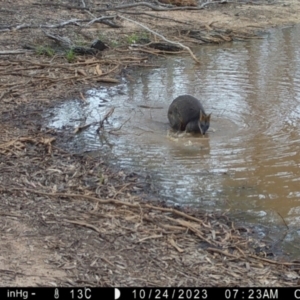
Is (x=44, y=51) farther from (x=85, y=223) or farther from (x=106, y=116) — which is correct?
(x=85, y=223)

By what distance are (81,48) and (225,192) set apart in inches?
258

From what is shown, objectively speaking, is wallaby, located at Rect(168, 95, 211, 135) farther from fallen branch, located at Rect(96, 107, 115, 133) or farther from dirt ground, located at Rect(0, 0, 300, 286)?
dirt ground, located at Rect(0, 0, 300, 286)

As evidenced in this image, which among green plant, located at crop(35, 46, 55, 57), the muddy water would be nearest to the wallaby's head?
the muddy water

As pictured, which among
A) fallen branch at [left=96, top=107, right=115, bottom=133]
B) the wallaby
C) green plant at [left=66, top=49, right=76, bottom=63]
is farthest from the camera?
green plant at [left=66, top=49, right=76, bottom=63]

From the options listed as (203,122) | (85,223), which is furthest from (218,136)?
(85,223)

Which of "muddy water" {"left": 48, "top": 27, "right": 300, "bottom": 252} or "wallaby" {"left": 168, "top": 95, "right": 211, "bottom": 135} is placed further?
"wallaby" {"left": 168, "top": 95, "right": 211, "bottom": 135}

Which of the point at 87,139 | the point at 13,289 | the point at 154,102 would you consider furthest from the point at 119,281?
the point at 154,102

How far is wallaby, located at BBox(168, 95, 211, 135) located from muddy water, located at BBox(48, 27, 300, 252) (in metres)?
0.17

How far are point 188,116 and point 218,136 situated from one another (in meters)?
0.47

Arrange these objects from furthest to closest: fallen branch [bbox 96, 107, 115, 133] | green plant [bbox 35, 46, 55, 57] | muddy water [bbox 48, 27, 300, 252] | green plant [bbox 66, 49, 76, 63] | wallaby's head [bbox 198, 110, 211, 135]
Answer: green plant [bbox 35, 46, 55, 57]
green plant [bbox 66, 49, 76, 63]
fallen branch [bbox 96, 107, 115, 133]
wallaby's head [bbox 198, 110, 211, 135]
muddy water [bbox 48, 27, 300, 252]

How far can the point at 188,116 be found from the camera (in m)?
8.28

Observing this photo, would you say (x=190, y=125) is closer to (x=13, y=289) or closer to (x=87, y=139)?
(x=87, y=139)

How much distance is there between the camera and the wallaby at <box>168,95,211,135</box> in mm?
Answer: 8219

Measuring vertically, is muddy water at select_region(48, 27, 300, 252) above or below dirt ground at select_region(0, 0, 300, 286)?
below
